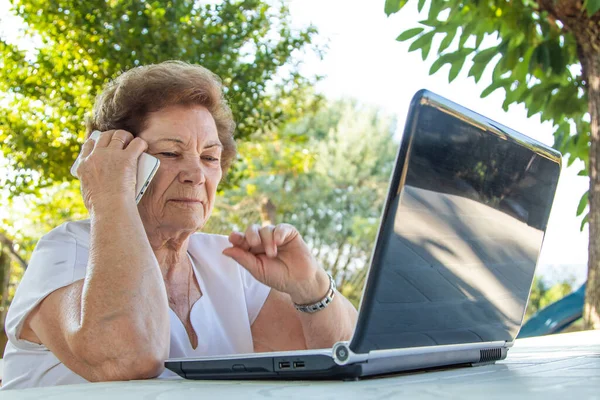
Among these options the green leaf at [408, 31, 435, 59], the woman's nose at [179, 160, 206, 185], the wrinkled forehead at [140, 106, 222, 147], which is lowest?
the woman's nose at [179, 160, 206, 185]

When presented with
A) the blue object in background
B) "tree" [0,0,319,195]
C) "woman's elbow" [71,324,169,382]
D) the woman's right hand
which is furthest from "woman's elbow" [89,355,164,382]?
the blue object in background

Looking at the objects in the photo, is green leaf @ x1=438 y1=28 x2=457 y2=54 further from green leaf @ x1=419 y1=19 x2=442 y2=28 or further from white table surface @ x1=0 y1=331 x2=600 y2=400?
white table surface @ x1=0 y1=331 x2=600 y2=400

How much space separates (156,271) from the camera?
115 cm

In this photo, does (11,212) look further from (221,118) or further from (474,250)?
(474,250)

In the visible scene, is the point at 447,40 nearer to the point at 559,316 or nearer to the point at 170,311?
the point at 170,311

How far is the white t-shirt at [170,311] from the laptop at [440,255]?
0.38 meters

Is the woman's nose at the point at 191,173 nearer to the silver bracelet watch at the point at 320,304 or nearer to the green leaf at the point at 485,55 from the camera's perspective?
the silver bracelet watch at the point at 320,304

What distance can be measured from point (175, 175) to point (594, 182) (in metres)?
1.66

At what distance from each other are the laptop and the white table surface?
32mm

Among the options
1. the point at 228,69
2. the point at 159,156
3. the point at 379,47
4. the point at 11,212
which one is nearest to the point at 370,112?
the point at 379,47

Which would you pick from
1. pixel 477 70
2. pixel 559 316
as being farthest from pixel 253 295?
pixel 559 316

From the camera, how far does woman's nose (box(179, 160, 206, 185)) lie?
5.16 feet

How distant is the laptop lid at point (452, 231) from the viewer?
756mm

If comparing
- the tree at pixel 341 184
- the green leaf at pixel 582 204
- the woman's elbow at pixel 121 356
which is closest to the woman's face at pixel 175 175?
the woman's elbow at pixel 121 356
